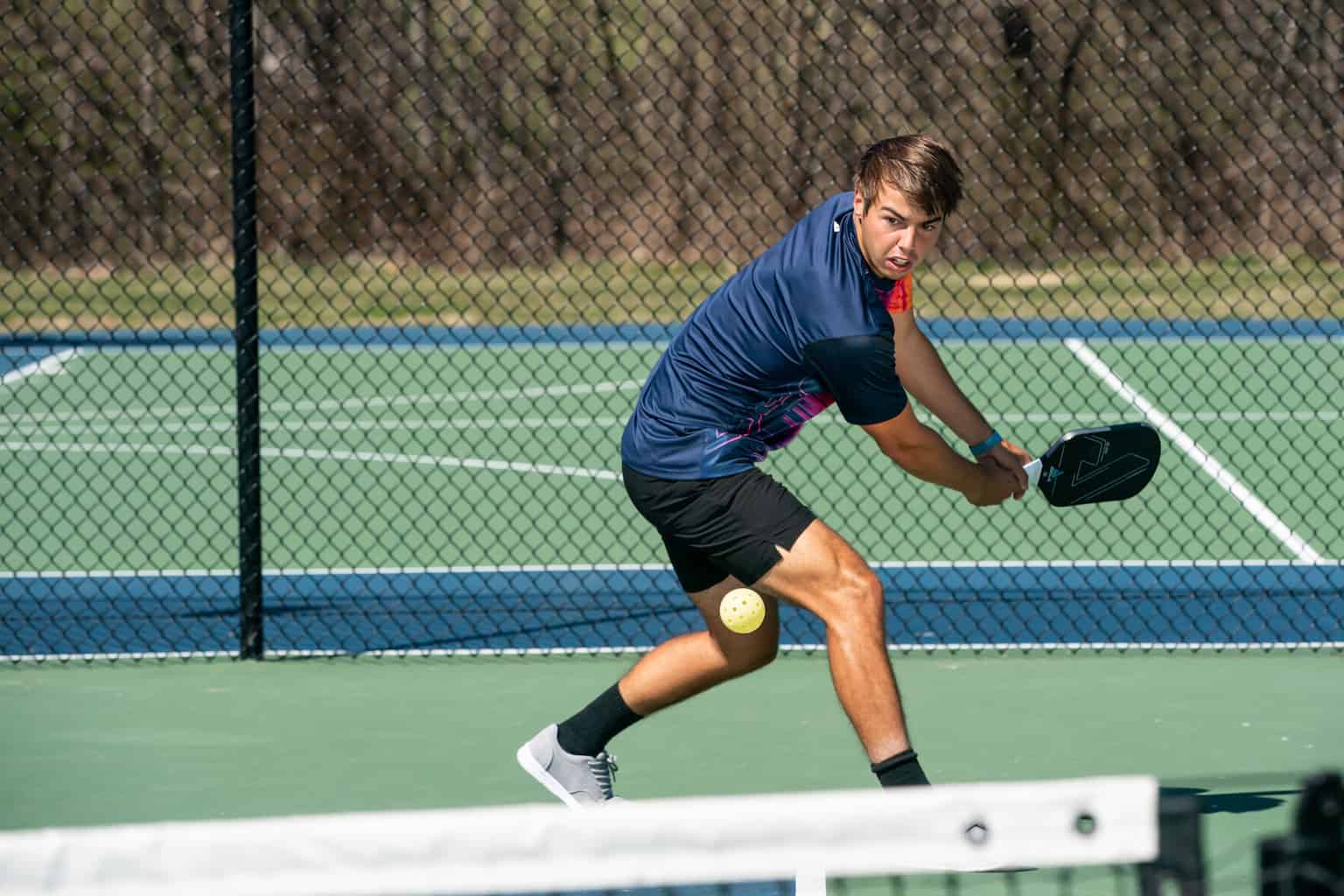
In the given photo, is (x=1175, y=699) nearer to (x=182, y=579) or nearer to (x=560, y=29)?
(x=182, y=579)

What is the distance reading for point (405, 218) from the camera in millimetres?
21875

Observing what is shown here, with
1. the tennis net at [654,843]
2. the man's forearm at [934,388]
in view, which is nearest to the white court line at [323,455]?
the man's forearm at [934,388]

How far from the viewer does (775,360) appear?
4801 mm

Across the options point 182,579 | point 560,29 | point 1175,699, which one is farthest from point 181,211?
point 1175,699

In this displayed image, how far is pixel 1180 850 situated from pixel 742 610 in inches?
104

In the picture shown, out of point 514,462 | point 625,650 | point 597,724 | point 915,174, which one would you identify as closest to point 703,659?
point 597,724

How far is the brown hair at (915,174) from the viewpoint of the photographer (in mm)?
4535

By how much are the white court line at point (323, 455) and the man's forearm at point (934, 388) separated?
5947 mm

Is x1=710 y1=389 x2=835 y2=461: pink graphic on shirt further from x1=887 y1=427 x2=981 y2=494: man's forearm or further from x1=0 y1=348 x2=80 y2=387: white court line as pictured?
x1=0 y1=348 x2=80 y2=387: white court line

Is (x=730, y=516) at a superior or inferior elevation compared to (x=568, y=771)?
superior

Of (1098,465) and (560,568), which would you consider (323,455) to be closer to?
(560,568)

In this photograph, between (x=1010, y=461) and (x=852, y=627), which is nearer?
(x=852, y=627)

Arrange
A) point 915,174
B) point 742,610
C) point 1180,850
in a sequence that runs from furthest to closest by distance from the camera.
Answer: point 742,610 < point 915,174 < point 1180,850

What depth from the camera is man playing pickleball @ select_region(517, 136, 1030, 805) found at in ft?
15.1
